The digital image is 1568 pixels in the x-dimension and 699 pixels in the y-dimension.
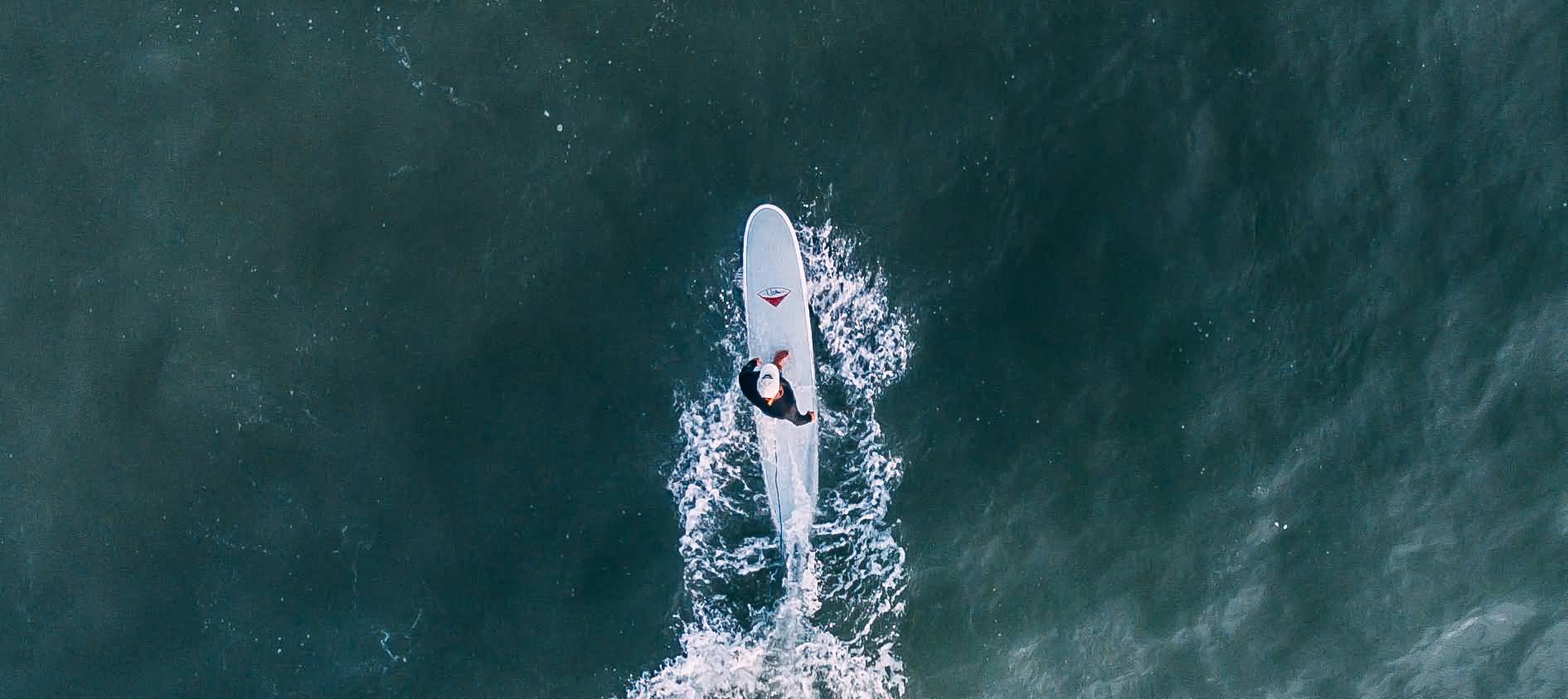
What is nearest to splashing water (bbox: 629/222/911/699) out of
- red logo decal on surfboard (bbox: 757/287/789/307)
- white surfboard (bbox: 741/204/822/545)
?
white surfboard (bbox: 741/204/822/545)

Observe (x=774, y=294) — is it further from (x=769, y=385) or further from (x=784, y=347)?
(x=769, y=385)

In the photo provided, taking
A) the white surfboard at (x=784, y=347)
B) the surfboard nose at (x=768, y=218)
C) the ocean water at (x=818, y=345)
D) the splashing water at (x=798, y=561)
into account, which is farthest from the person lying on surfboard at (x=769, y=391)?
the surfboard nose at (x=768, y=218)

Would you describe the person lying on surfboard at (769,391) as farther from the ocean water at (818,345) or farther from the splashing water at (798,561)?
the ocean water at (818,345)

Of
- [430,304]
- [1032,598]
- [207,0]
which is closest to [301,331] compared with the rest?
[430,304]

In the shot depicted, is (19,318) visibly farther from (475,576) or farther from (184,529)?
(475,576)

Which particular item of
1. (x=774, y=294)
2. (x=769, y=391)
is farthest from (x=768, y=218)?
(x=769, y=391)

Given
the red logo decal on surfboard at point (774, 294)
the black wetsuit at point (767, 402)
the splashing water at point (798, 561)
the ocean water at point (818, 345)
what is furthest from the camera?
the splashing water at point (798, 561)
